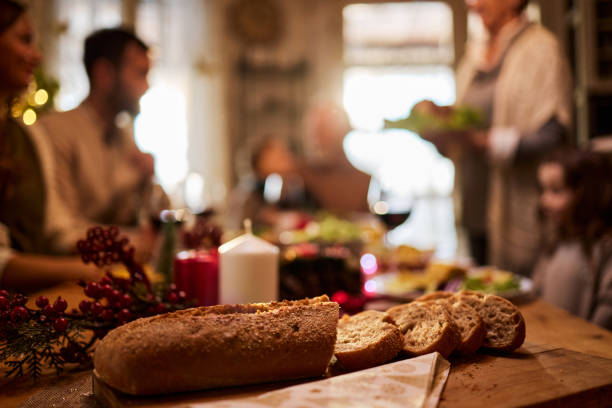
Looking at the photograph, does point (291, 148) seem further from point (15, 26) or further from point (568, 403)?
point (568, 403)

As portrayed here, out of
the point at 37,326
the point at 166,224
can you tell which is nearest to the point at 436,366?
the point at 37,326

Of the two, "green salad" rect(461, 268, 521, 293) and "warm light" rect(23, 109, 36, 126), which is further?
"warm light" rect(23, 109, 36, 126)

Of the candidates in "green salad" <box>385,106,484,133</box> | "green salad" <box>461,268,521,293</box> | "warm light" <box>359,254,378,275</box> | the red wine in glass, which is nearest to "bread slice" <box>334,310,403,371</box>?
"green salad" <box>461,268,521,293</box>

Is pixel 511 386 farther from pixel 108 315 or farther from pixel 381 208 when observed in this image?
pixel 381 208

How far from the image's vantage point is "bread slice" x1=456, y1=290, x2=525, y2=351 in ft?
2.48

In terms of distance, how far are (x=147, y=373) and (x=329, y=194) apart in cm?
378

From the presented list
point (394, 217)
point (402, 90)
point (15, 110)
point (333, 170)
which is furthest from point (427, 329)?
point (402, 90)

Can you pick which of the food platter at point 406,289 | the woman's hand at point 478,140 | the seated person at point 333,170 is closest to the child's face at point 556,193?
the woman's hand at point 478,140

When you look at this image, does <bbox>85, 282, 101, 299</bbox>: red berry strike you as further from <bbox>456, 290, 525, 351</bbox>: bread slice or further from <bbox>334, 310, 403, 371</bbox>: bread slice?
<bbox>456, 290, 525, 351</bbox>: bread slice

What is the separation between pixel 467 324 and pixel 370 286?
0.67 metres

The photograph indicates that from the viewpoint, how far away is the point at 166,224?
4.21 ft

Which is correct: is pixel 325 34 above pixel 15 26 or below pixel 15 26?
above

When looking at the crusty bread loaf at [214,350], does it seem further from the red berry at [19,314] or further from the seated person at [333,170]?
the seated person at [333,170]

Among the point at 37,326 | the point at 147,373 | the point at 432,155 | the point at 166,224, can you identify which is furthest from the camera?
the point at 432,155
